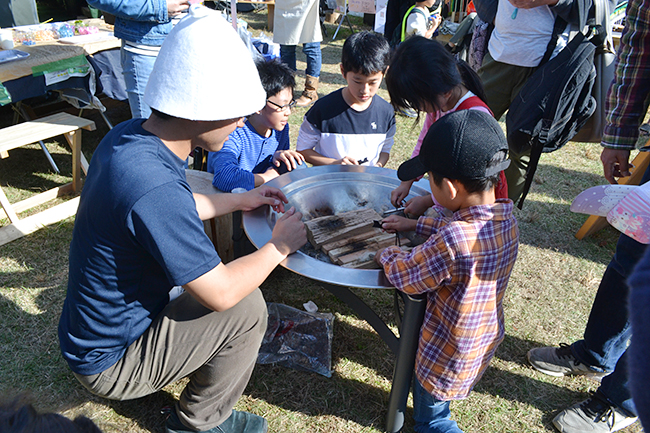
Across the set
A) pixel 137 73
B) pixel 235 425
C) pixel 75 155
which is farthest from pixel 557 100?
pixel 75 155

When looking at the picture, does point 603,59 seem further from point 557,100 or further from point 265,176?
point 265,176

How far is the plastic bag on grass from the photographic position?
2.57 meters

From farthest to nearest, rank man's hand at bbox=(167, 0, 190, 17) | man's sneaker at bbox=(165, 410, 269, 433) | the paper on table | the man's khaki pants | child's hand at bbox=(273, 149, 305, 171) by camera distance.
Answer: the paper on table, man's hand at bbox=(167, 0, 190, 17), child's hand at bbox=(273, 149, 305, 171), man's sneaker at bbox=(165, 410, 269, 433), the man's khaki pants

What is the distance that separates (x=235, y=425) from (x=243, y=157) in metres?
1.56

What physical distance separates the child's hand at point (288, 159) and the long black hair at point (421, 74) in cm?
85

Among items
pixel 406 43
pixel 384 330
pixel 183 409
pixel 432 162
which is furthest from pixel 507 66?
pixel 183 409

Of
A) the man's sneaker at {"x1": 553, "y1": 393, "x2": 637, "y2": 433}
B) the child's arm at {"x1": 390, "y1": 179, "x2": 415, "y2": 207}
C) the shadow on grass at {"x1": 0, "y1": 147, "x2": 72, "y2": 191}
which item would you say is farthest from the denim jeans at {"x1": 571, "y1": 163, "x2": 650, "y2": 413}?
the shadow on grass at {"x1": 0, "y1": 147, "x2": 72, "y2": 191}

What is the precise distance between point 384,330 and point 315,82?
5.08 metres

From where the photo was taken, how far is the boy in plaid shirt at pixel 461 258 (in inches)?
63.6

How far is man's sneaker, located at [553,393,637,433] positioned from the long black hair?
1.73m

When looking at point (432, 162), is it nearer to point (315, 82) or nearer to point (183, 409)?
point (183, 409)

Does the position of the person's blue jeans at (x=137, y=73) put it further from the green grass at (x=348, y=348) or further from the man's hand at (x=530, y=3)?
the man's hand at (x=530, y=3)

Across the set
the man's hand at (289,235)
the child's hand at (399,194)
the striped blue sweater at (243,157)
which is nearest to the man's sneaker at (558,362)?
the child's hand at (399,194)

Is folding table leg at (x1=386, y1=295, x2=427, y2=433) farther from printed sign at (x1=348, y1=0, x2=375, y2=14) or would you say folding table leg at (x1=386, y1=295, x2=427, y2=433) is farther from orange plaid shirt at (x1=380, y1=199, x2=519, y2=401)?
printed sign at (x1=348, y1=0, x2=375, y2=14)
